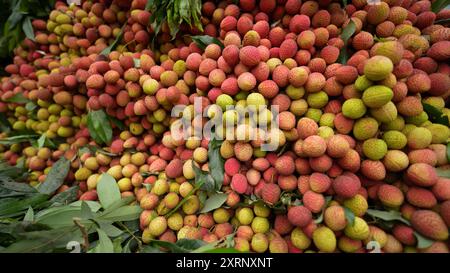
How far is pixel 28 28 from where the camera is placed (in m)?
1.73

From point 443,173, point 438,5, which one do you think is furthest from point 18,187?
point 438,5

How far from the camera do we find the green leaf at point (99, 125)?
51.1 inches

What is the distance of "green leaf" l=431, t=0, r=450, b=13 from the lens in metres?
1.08

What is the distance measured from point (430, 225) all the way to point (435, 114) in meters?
0.40

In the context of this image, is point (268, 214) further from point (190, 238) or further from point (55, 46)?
point (55, 46)

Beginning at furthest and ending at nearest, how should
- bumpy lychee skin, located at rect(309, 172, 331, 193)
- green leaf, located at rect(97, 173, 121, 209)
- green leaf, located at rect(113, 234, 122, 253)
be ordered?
green leaf, located at rect(97, 173, 121, 209) < green leaf, located at rect(113, 234, 122, 253) < bumpy lychee skin, located at rect(309, 172, 331, 193)

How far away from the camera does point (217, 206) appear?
936 millimetres

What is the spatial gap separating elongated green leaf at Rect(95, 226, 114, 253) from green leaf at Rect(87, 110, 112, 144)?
1.74 feet

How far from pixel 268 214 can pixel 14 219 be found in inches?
42.9

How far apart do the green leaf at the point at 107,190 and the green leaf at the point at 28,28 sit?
122cm

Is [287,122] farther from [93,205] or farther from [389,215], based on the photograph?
[93,205]

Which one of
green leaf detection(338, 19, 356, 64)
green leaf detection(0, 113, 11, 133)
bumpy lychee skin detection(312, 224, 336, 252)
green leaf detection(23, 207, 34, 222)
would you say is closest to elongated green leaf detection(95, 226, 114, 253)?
green leaf detection(23, 207, 34, 222)

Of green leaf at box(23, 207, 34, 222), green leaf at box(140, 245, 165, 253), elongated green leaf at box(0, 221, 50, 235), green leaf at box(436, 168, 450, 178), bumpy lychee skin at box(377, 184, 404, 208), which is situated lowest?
green leaf at box(140, 245, 165, 253)

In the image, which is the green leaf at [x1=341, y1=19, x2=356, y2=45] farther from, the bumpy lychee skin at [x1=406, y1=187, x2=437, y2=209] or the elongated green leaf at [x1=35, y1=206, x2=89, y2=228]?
the elongated green leaf at [x1=35, y1=206, x2=89, y2=228]
